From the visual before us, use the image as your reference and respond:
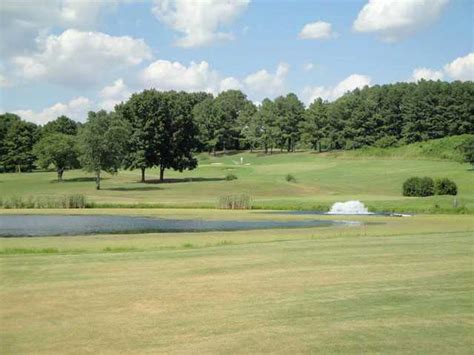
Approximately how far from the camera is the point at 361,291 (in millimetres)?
14648

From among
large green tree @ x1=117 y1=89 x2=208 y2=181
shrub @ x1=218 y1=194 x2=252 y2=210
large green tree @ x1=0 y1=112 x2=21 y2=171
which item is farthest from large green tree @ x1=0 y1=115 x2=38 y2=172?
shrub @ x1=218 y1=194 x2=252 y2=210

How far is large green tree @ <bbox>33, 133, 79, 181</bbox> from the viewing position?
91.0 m

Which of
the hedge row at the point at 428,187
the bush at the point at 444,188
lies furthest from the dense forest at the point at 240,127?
the bush at the point at 444,188

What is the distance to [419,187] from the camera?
66875 millimetres

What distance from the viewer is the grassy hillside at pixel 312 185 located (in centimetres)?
5819

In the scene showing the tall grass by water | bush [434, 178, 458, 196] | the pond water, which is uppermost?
bush [434, 178, 458, 196]

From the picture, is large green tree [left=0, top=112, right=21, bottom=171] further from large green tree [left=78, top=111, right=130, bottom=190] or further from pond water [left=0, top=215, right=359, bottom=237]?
pond water [left=0, top=215, right=359, bottom=237]

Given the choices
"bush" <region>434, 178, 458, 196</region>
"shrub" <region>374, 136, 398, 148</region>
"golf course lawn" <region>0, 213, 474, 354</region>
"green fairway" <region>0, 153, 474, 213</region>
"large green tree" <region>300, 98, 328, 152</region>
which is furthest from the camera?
"large green tree" <region>300, 98, 328, 152</region>

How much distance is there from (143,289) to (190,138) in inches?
3001

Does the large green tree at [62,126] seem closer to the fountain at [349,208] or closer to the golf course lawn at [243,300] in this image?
the fountain at [349,208]

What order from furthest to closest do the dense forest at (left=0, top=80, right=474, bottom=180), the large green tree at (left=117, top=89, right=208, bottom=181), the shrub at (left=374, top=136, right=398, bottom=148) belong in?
the shrub at (left=374, top=136, right=398, bottom=148)
the dense forest at (left=0, top=80, right=474, bottom=180)
the large green tree at (left=117, top=89, right=208, bottom=181)

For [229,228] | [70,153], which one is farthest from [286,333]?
[70,153]

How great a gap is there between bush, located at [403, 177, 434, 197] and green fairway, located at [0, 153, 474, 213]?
2645 mm

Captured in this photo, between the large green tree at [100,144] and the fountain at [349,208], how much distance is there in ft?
108
